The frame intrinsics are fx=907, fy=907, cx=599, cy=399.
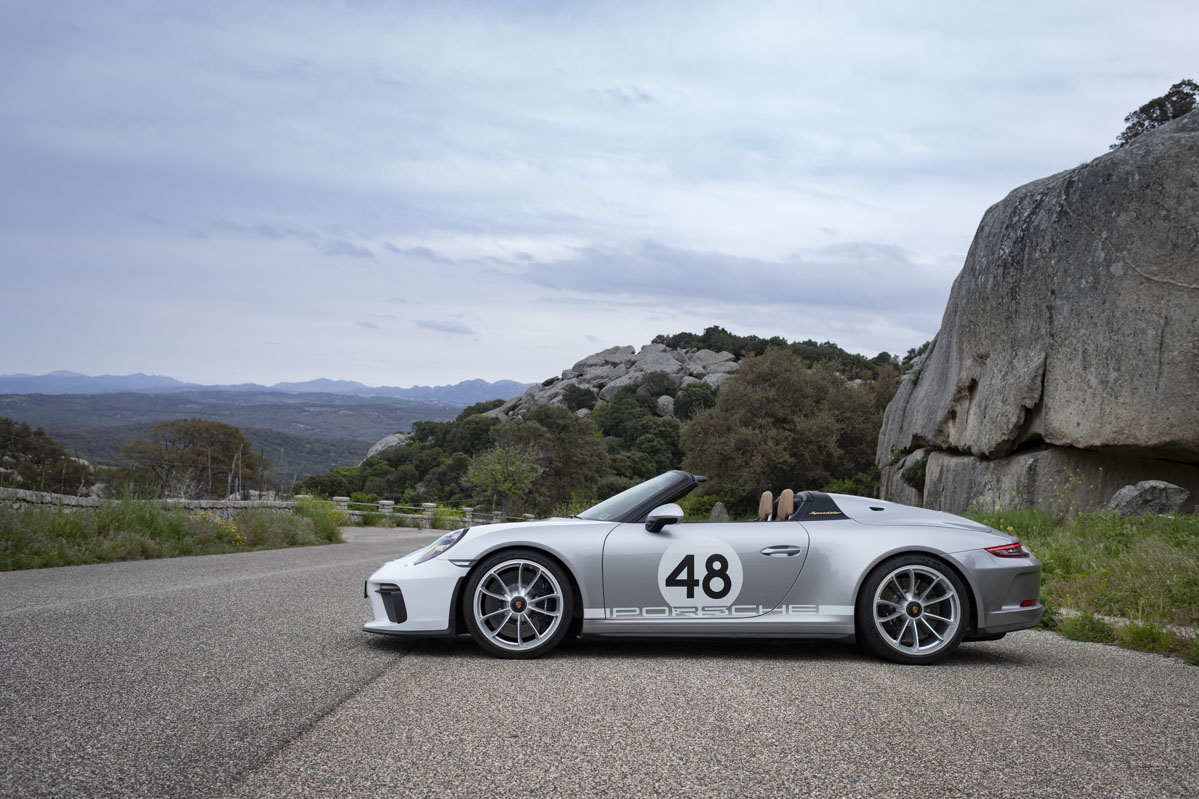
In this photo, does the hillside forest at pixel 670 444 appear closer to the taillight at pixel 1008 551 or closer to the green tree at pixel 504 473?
the green tree at pixel 504 473

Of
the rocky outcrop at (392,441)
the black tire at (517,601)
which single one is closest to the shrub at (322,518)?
the black tire at (517,601)

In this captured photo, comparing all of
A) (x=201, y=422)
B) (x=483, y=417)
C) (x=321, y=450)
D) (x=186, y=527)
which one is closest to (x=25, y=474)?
(x=201, y=422)

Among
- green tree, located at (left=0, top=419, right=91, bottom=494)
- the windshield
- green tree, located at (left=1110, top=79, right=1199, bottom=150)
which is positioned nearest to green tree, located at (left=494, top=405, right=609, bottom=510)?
green tree, located at (left=0, top=419, right=91, bottom=494)

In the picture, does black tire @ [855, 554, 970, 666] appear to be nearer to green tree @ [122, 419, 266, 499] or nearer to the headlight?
the headlight

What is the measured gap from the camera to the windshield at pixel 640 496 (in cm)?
594

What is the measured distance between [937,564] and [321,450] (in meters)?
118

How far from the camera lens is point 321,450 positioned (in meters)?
→ 117

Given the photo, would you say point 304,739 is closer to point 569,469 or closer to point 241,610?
point 241,610

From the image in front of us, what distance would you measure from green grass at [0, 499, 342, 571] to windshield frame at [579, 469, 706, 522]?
858 centimetres

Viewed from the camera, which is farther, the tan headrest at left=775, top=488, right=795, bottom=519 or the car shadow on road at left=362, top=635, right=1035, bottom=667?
the tan headrest at left=775, top=488, right=795, bottom=519

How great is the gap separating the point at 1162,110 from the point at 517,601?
3827 centimetres

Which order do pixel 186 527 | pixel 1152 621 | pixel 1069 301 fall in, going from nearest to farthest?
pixel 1152 621, pixel 186 527, pixel 1069 301

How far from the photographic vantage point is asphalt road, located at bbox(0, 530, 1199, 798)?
10.5ft

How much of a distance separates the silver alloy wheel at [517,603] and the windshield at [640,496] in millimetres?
588
